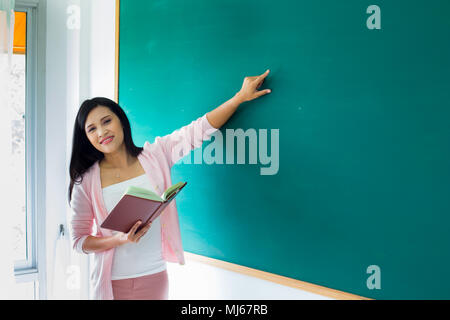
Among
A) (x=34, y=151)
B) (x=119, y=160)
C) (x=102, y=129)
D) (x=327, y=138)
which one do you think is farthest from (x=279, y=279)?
(x=34, y=151)

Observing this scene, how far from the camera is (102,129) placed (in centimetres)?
168

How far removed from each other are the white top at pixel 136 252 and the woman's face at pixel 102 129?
0.18 metres

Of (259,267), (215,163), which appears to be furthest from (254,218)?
(215,163)

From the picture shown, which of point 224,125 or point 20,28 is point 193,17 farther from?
point 20,28

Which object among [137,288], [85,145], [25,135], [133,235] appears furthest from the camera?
[25,135]

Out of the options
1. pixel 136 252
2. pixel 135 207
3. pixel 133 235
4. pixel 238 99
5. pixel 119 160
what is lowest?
pixel 136 252

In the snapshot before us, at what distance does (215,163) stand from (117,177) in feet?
1.48

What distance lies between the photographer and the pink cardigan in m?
1.68

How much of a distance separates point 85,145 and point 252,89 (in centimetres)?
81

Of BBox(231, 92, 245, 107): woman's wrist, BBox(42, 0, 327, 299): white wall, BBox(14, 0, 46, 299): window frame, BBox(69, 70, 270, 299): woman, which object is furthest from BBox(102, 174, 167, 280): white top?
BBox(14, 0, 46, 299): window frame

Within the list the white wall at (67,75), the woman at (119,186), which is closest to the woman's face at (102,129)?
the woman at (119,186)

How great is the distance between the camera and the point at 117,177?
1.74 m

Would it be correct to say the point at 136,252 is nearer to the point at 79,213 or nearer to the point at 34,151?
the point at 79,213
